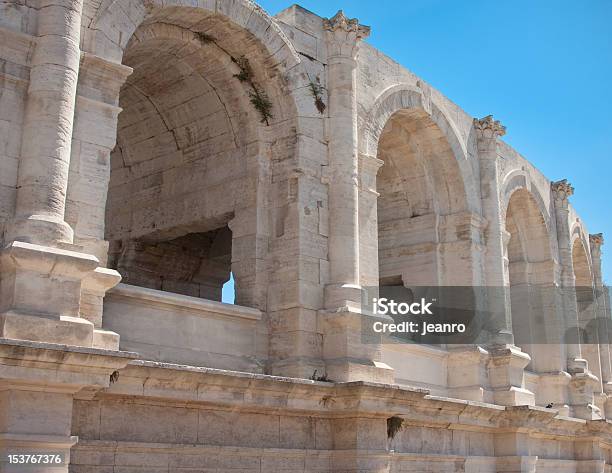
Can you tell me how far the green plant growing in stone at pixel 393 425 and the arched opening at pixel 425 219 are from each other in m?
3.38

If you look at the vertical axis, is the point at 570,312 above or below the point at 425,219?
below

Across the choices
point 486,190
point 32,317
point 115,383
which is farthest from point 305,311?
point 486,190

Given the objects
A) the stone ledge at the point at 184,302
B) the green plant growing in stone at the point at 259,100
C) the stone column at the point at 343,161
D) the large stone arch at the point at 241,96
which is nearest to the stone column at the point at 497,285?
the stone column at the point at 343,161

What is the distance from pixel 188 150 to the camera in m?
11.4

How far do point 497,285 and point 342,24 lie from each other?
525 centimetres

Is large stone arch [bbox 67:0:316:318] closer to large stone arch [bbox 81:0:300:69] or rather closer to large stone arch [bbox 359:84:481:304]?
large stone arch [bbox 81:0:300:69]

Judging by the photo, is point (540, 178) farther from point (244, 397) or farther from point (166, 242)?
point (244, 397)

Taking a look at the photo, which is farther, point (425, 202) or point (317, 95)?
point (425, 202)

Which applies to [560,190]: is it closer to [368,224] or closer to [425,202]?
[425,202]

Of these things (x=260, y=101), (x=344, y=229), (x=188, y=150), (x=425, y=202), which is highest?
(x=260, y=101)

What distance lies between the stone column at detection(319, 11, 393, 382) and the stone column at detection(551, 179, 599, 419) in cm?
740

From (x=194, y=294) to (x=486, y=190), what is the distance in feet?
17.3

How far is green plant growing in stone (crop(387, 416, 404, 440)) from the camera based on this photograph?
33.0 feet

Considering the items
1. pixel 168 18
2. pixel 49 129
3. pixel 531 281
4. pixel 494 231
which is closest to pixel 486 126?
pixel 494 231
